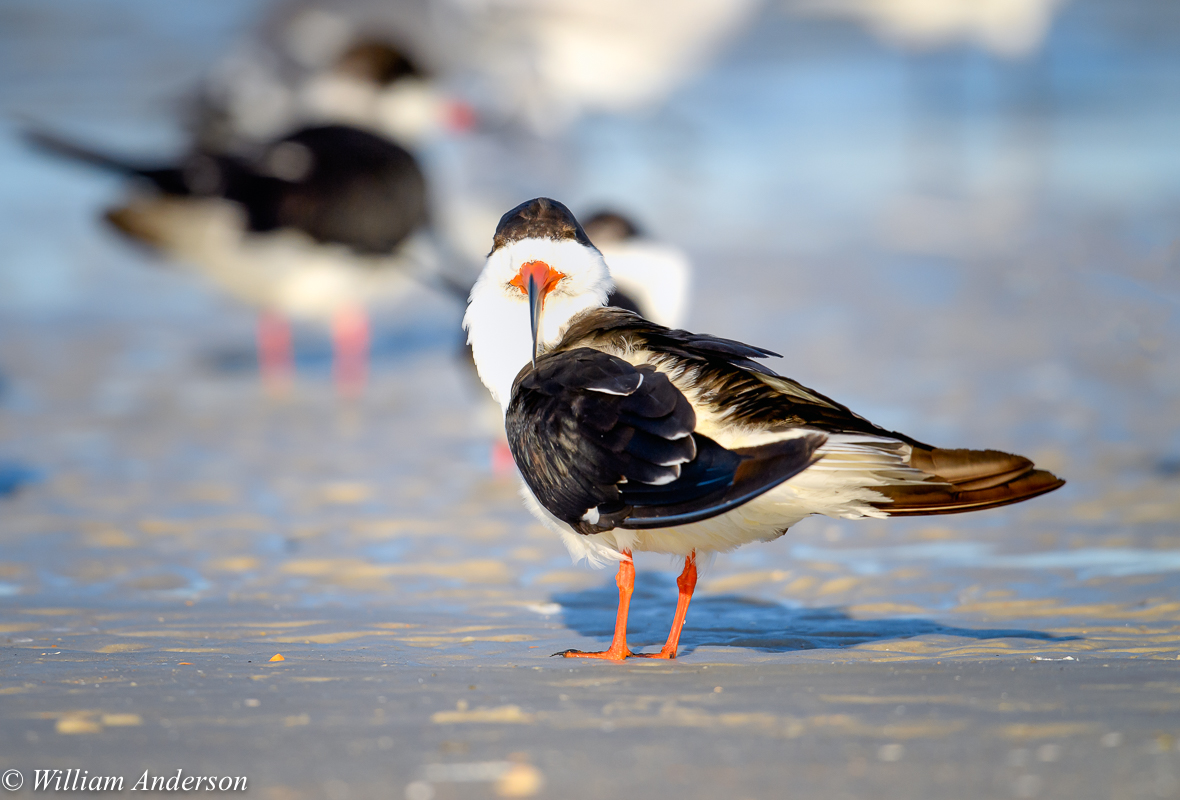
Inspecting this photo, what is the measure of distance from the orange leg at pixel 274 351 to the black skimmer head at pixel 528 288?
172 inches

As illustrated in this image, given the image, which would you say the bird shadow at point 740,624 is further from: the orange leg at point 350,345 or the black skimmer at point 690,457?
the orange leg at point 350,345

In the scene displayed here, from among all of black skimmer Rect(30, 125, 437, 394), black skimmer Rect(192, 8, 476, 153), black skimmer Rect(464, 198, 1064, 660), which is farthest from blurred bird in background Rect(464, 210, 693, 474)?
black skimmer Rect(192, 8, 476, 153)

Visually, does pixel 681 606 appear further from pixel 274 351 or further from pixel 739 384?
pixel 274 351

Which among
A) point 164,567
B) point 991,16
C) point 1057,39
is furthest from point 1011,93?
point 164,567

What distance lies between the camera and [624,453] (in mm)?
3248

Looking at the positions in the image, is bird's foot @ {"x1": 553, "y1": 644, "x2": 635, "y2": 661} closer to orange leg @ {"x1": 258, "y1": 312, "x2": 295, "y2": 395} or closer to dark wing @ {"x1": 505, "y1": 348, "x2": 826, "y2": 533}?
dark wing @ {"x1": 505, "y1": 348, "x2": 826, "y2": 533}

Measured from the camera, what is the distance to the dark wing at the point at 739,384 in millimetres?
3238

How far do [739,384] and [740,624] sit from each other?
2.96 ft

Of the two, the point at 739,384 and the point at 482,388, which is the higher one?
the point at 482,388

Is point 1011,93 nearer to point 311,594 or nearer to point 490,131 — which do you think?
point 490,131

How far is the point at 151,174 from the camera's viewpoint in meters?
8.04

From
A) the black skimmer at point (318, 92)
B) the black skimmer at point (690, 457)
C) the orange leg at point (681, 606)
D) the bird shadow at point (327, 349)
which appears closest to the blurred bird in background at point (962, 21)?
the black skimmer at point (318, 92)

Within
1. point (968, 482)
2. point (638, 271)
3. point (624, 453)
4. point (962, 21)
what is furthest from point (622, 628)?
point (962, 21)

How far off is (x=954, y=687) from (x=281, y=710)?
1.40 metres
